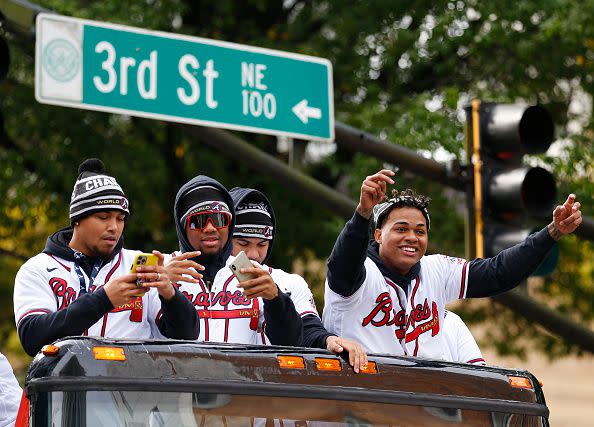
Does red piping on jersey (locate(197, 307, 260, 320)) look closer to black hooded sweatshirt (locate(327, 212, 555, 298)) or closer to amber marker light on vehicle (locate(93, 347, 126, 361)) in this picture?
black hooded sweatshirt (locate(327, 212, 555, 298))

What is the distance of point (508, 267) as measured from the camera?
5.73 meters

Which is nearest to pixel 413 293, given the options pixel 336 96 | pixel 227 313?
pixel 227 313

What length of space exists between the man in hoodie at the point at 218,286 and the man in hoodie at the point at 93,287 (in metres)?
0.23

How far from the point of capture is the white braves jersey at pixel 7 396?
5027 millimetres

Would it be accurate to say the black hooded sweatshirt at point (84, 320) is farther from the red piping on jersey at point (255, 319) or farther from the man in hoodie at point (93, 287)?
the red piping on jersey at point (255, 319)

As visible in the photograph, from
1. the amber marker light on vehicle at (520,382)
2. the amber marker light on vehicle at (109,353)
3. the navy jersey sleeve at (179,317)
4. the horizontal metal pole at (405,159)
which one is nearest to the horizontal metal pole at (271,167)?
the horizontal metal pole at (405,159)

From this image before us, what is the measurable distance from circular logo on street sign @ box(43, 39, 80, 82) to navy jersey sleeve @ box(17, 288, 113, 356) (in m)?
2.70

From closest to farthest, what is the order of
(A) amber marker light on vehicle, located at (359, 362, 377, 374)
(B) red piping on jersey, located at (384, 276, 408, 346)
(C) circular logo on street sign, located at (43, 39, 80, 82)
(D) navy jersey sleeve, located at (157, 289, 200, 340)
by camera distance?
1. (A) amber marker light on vehicle, located at (359, 362, 377, 374)
2. (D) navy jersey sleeve, located at (157, 289, 200, 340)
3. (B) red piping on jersey, located at (384, 276, 408, 346)
4. (C) circular logo on street sign, located at (43, 39, 80, 82)

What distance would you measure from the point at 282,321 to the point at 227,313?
0.45 metres

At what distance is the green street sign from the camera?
7043 mm

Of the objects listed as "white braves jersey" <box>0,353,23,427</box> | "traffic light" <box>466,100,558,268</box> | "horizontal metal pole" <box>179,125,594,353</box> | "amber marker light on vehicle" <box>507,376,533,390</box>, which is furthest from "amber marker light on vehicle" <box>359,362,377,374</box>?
"horizontal metal pole" <box>179,125,594,353</box>

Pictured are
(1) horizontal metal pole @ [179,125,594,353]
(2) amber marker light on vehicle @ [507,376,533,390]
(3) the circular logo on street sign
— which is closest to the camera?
(2) amber marker light on vehicle @ [507,376,533,390]

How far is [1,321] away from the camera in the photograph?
16422 mm

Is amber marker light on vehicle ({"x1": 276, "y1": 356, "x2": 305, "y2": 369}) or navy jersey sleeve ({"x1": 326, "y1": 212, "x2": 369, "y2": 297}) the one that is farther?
navy jersey sleeve ({"x1": 326, "y1": 212, "x2": 369, "y2": 297})
